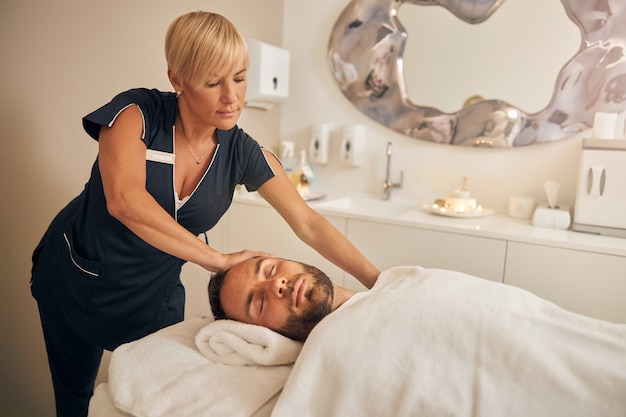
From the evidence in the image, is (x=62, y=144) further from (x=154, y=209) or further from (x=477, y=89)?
(x=477, y=89)

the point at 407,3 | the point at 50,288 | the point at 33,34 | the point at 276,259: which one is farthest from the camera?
the point at 407,3

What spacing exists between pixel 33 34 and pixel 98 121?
79 cm

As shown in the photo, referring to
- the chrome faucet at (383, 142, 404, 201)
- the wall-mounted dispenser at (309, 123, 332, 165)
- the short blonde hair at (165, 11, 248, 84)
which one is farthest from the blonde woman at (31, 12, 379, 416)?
the wall-mounted dispenser at (309, 123, 332, 165)

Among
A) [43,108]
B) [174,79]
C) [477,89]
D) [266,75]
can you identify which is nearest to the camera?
[174,79]

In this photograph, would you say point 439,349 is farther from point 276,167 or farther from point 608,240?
point 608,240

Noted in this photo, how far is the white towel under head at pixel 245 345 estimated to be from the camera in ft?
3.44

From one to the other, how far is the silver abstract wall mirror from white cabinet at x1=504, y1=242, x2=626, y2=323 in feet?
2.09

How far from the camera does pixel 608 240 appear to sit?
176 centimetres

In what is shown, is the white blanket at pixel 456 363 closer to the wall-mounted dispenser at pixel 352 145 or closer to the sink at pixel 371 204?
the sink at pixel 371 204

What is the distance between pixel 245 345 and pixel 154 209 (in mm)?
372

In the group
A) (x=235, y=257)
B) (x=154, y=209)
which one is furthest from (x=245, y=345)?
(x=154, y=209)

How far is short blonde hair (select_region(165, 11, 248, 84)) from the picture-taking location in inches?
42.3

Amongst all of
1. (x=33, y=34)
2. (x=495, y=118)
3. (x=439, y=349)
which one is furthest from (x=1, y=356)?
(x=495, y=118)

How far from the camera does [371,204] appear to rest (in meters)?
2.45
